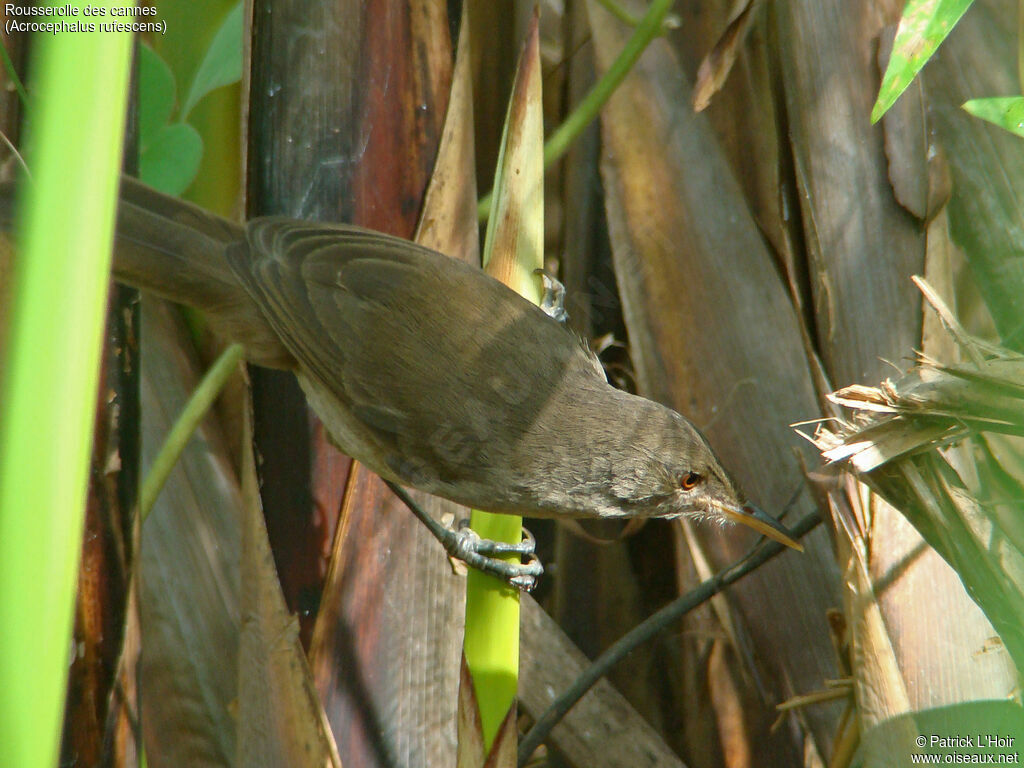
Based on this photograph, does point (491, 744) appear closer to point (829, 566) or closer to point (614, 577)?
point (829, 566)

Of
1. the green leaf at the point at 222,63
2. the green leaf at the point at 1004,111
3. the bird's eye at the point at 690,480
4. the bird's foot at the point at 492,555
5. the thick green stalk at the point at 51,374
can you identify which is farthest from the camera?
the green leaf at the point at 222,63

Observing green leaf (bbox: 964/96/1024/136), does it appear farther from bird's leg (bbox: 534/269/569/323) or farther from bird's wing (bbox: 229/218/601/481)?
bird's leg (bbox: 534/269/569/323)

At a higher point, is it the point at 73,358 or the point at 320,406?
the point at 320,406

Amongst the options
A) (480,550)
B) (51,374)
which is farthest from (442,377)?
(51,374)

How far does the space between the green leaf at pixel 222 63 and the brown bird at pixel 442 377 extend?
421mm

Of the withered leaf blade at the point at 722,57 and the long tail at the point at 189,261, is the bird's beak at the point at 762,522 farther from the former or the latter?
the long tail at the point at 189,261

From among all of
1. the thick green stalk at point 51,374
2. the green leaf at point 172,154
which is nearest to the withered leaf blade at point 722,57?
the green leaf at point 172,154

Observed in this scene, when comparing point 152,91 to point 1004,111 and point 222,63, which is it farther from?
point 1004,111

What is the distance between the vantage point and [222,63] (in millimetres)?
2496

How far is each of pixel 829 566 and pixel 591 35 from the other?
177 centimetres

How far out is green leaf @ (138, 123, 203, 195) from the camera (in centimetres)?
241

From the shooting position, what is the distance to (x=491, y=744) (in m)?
1.61

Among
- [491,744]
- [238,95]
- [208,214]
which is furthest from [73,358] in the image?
[238,95]

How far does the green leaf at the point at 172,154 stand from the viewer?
241cm
